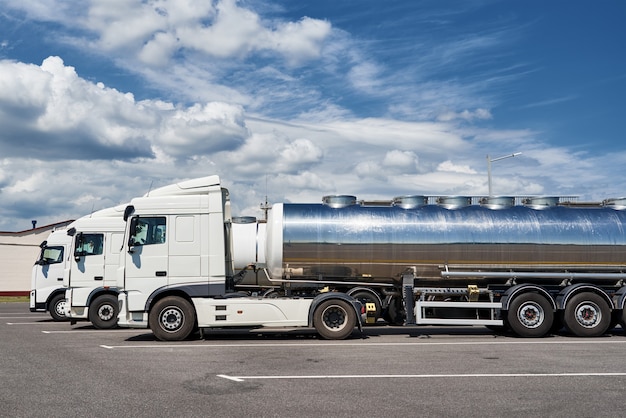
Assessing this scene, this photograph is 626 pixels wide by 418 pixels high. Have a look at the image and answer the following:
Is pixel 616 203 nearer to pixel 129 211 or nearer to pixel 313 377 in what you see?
pixel 313 377

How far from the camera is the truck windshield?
68.3 ft

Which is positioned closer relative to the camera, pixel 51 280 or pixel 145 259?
pixel 145 259

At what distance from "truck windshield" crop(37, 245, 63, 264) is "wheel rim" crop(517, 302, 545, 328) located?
1428 cm

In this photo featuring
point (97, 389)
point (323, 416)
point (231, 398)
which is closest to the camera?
point (323, 416)

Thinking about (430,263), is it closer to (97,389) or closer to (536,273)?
(536,273)

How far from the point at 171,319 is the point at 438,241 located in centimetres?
653

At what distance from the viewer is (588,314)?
49.8 ft

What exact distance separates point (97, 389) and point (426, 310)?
8.68 metres

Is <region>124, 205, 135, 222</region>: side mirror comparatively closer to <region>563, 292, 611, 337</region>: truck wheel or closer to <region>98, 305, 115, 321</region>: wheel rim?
<region>98, 305, 115, 321</region>: wheel rim

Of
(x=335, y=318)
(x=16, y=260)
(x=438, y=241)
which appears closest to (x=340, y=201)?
(x=438, y=241)

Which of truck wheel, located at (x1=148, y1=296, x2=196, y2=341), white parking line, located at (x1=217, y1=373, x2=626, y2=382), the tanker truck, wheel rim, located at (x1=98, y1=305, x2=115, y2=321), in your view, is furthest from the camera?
wheel rim, located at (x1=98, y1=305, x2=115, y2=321)

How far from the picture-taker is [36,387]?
347 inches

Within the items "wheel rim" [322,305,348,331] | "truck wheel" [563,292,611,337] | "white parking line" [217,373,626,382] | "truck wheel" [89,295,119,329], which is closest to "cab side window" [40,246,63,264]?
"truck wheel" [89,295,119,329]

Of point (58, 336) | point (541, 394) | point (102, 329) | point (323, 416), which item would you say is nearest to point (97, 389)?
point (323, 416)
